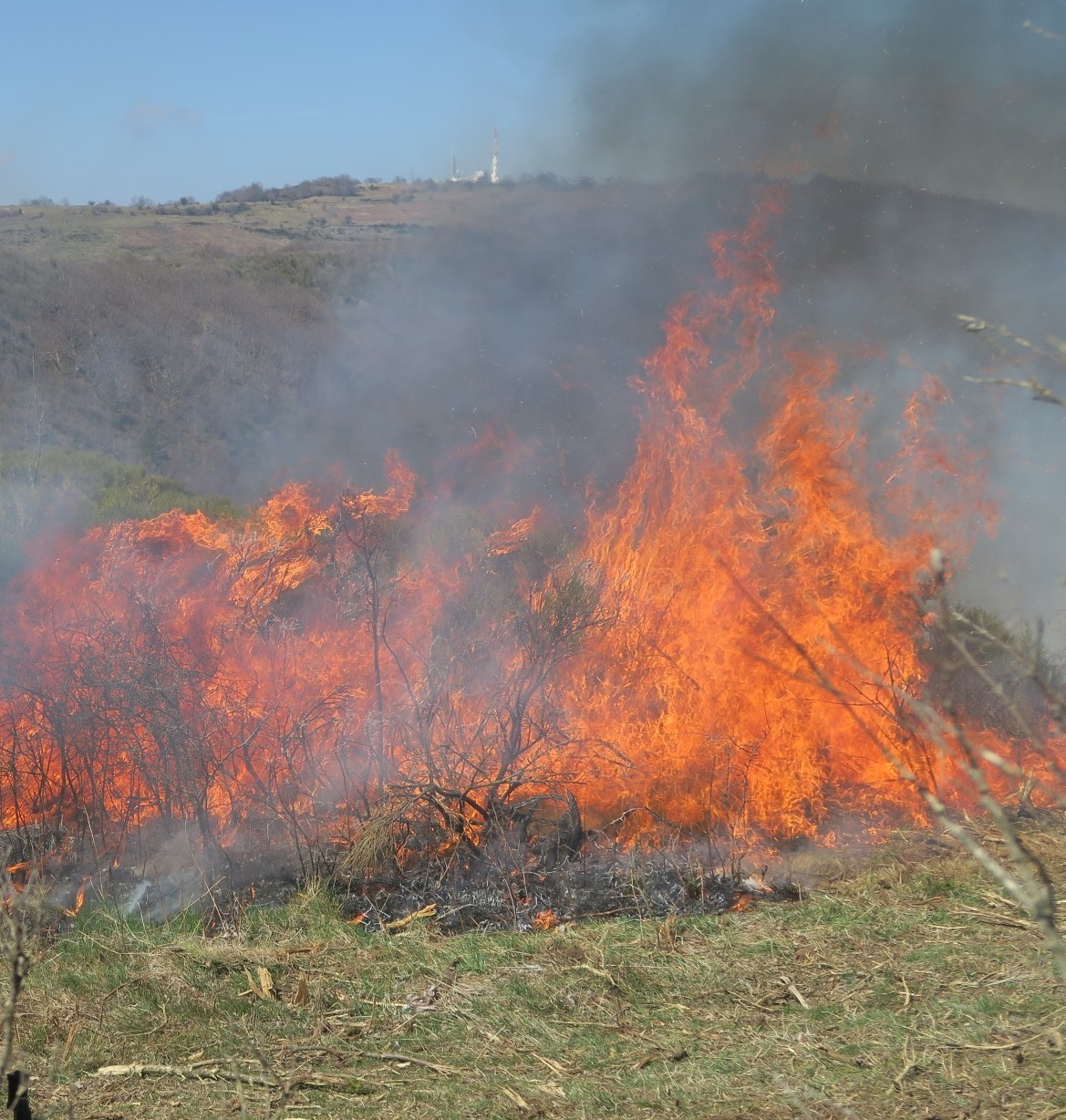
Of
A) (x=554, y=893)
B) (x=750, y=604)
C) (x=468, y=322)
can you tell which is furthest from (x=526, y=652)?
(x=468, y=322)

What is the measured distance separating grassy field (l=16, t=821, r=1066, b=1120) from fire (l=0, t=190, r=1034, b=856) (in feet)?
5.60

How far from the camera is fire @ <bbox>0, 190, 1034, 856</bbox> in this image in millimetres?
7754

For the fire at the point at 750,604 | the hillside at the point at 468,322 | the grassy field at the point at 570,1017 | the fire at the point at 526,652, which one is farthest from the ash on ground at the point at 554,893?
the hillside at the point at 468,322

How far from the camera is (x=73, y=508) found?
1336cm

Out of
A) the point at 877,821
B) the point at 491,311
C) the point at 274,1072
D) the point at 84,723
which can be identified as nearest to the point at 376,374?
the point at 491,311

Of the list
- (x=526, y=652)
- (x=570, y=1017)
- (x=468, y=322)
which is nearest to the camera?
(x=570, y=1017)

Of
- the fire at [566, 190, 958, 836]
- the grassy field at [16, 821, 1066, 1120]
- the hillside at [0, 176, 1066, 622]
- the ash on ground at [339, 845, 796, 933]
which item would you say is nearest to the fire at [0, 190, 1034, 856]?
the fire at [566, 190, 958, 836]

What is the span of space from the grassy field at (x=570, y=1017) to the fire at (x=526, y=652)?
67.2 inches

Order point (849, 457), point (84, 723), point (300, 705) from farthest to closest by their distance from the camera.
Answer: point (849, 457) → point (300, 705) → point (84, 723)

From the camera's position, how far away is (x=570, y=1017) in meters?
4.55

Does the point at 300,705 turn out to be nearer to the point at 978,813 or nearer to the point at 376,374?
the point at 978,813

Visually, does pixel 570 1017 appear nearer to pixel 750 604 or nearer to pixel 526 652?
pixel 526 652

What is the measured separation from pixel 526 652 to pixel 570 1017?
161 inches

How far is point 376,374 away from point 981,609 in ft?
46.4
